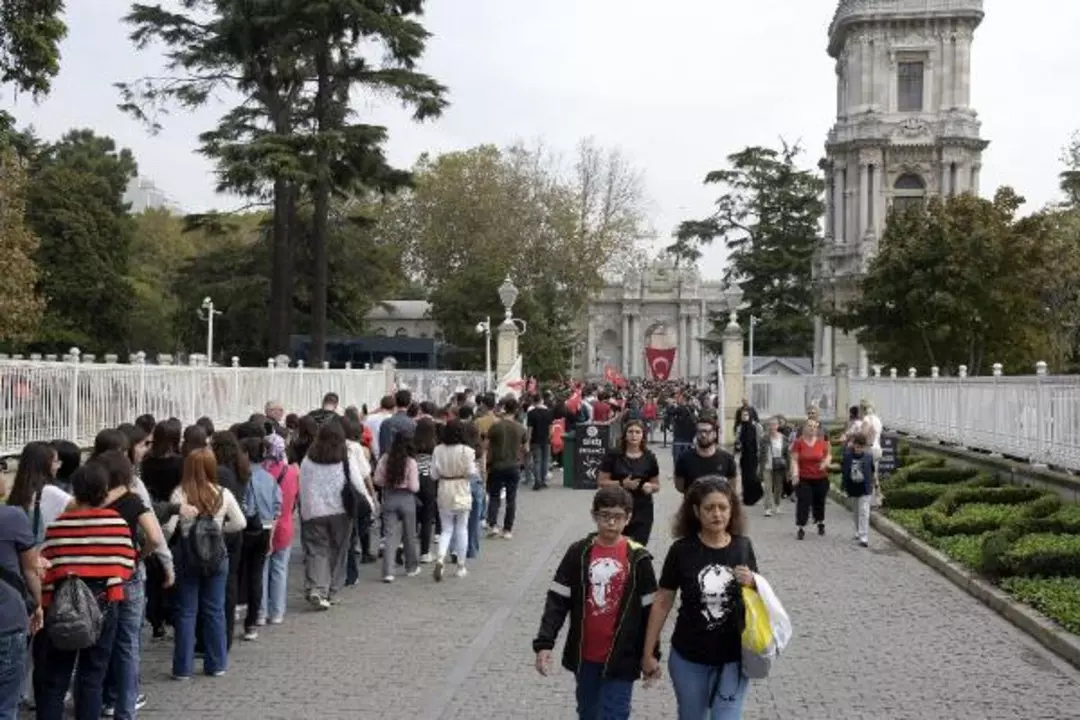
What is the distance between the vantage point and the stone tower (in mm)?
73312

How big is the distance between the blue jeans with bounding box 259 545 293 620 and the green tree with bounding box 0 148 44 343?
100 feet

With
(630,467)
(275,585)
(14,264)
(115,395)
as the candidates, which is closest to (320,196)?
(14,264)

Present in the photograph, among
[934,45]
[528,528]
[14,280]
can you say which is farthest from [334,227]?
[934,45]

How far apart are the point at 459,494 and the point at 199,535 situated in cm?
513

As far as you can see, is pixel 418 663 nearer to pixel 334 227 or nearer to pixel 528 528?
pixel 528 528

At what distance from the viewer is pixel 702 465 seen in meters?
11.3

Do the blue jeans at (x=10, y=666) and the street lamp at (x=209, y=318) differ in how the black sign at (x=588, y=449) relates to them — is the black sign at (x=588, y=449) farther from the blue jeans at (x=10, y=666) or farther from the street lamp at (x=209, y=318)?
the street lamp at (x=209, y=318)

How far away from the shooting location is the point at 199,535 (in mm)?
8898

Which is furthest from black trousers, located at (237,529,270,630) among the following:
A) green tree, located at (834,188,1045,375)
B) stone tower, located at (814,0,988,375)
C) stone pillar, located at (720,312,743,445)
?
stone tower, located at (814,0,988,375)

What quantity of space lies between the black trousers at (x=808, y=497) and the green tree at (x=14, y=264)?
28.2 meters

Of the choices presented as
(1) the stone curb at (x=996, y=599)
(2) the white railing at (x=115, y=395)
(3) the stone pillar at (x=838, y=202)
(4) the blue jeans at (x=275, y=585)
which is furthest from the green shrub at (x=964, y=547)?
(3) the stone pillar at (x=838, y=202)

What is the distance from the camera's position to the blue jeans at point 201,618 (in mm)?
9008

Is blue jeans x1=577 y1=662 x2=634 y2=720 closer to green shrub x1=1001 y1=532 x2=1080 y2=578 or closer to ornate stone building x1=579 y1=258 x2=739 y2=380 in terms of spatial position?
green shrub x1=1001 y1=532 x2=1080 y2=578

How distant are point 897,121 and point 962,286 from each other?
3457cm
